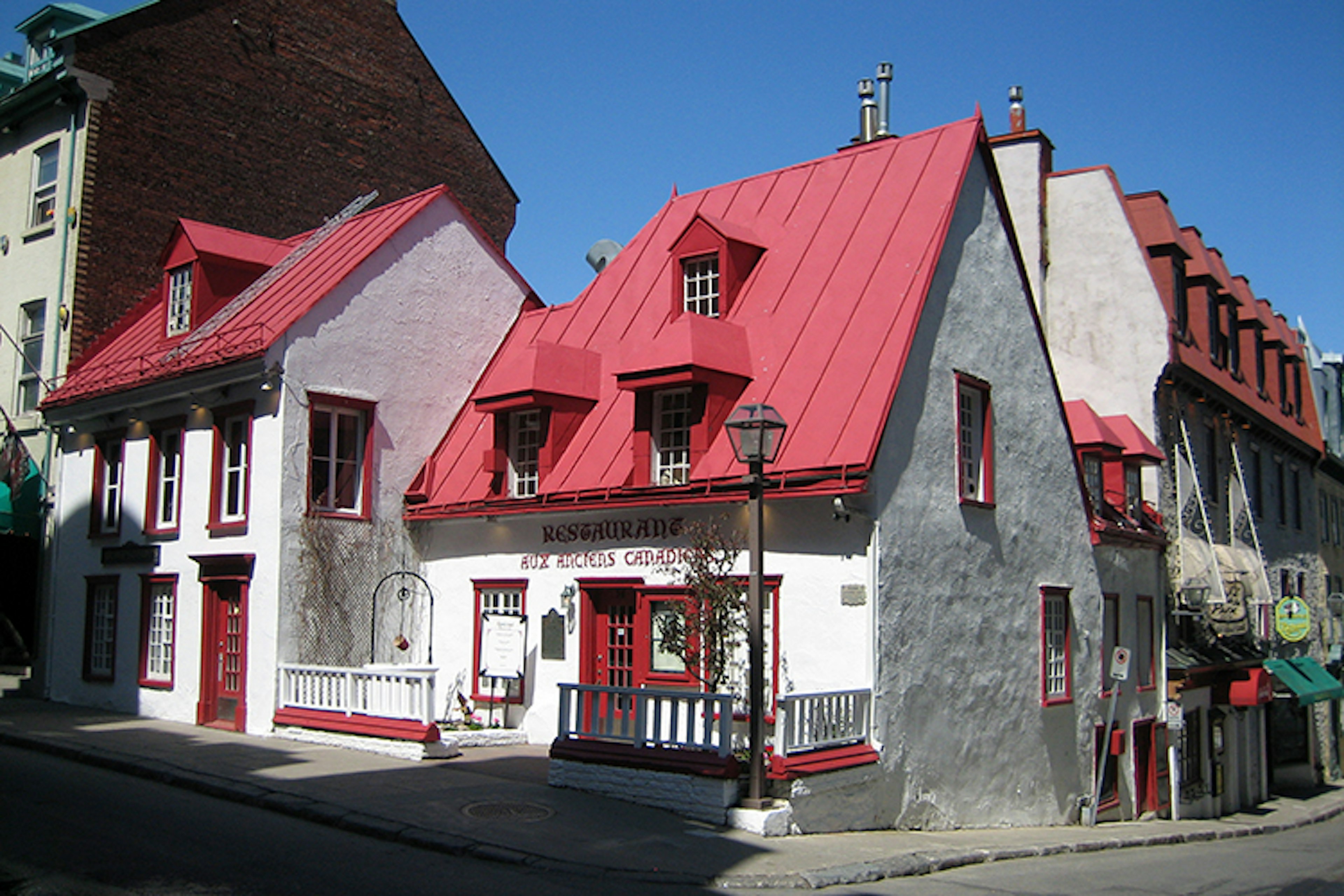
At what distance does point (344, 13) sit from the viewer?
2784 centimetres

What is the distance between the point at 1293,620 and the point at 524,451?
17.7 m

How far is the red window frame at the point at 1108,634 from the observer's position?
20438 millimetres

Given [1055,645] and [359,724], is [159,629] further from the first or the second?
[1055,645]

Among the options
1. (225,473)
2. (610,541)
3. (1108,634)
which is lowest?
(1108,634)

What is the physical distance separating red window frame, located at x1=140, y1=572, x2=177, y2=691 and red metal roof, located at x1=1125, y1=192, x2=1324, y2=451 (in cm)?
Answer: 1885

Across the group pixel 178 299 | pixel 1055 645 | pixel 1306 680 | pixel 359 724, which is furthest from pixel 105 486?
pixel 1306 680

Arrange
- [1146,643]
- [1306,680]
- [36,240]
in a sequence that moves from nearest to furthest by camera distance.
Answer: [1146,643] < [36,240] < [1306,680]

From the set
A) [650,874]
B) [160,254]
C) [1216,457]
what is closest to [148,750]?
[650,874]

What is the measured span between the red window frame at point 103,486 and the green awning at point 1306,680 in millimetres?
24183

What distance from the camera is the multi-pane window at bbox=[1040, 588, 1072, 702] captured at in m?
18.1

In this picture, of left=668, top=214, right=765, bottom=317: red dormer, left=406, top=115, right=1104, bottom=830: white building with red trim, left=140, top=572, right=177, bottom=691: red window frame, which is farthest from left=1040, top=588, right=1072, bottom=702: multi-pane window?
left=140, top=572, right=177, bottom=691: red window frame

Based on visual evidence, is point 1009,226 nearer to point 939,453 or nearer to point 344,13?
point 939,453

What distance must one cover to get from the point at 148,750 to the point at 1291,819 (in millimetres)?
22662

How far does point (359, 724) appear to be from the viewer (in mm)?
16500
